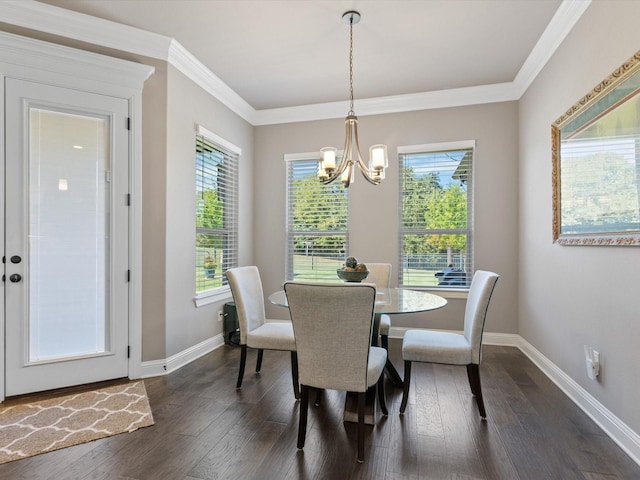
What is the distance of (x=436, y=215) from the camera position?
4137 millimetres

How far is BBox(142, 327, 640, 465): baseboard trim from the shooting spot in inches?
77.2

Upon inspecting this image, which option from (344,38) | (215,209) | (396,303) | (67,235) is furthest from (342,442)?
(344,38)

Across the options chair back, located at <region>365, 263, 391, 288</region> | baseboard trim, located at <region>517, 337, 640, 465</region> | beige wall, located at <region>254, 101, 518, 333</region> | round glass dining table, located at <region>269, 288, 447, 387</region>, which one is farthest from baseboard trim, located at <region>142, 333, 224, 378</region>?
baseboard trim, located at <region>517, 337, 640, 465</region>

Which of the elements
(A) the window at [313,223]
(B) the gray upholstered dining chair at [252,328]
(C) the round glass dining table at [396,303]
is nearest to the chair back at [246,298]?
(B) the gray upholstered dining chair at [252,328]

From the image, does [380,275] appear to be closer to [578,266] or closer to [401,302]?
[401,302]

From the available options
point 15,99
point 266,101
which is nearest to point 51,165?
point 15,99

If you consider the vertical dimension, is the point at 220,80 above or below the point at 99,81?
above

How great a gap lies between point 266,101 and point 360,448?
387cm

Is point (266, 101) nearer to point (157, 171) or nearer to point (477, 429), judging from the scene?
point (157, 171)

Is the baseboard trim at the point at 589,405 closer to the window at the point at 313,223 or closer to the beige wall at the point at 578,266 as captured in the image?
the beige wall at the point at 578,266

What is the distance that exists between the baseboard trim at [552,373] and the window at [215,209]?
667 millimetres

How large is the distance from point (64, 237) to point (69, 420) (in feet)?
4.38

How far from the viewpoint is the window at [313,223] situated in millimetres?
4477

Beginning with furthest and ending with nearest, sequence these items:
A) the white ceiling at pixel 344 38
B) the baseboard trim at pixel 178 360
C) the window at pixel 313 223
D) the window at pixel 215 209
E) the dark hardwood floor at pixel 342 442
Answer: the window at pixel 313 223 → the window at pixel 215 209 → the baseboard trim at pixel 178 360 → the white ceiling at pixel 344 38 → the dark hardwood floor at pixel 342 442
